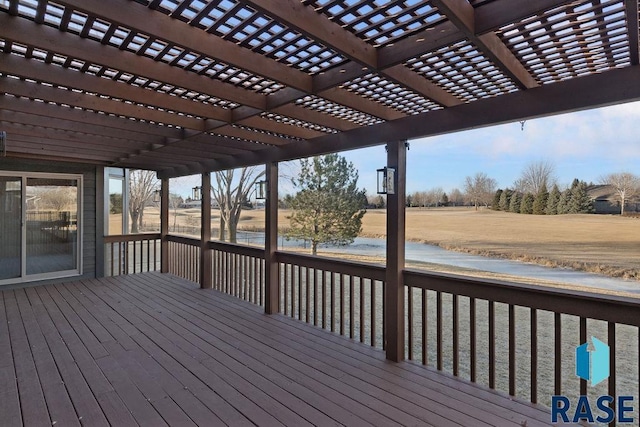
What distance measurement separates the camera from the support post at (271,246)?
4.37 meters

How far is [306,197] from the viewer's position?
1099cm

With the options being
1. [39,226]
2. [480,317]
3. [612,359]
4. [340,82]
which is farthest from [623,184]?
[39,226]

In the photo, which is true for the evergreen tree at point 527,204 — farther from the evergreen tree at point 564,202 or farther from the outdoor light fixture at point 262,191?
the outdoor light fixture at point 262,191

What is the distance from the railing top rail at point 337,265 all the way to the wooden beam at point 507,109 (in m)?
1.24

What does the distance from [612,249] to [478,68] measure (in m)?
3.06

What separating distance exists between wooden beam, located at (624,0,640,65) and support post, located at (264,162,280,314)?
349 cm

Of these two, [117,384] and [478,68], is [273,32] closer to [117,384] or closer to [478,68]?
[478,68]

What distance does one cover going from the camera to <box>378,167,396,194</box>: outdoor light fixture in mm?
3021

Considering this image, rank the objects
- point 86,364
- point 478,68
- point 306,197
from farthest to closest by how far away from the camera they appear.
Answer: point 306,197 < point 86,364 < point 478,68

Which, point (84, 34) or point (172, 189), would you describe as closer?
point (84, 34)

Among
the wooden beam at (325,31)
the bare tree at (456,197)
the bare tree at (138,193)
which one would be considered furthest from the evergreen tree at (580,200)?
the bare tree at (138,193)

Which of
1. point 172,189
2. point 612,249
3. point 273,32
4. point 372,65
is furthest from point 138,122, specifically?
point 172,189

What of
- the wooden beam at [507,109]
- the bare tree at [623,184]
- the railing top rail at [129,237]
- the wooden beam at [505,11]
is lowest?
the railing top rail at [129,237]

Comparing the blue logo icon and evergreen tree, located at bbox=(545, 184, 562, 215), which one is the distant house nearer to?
evergreen tree, located at bbox=(545, 184, 562, 215)
